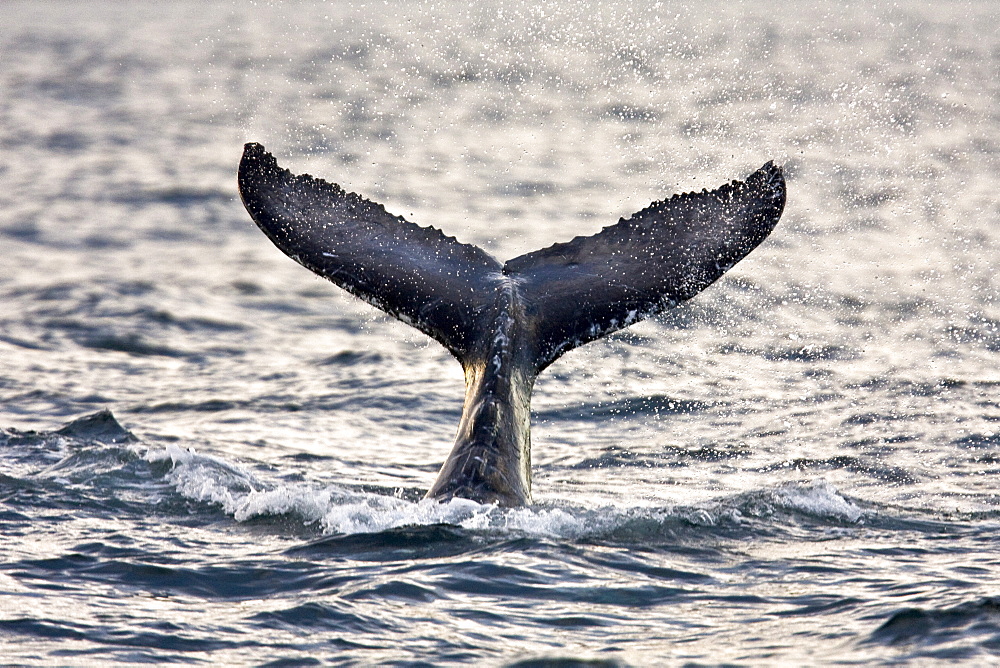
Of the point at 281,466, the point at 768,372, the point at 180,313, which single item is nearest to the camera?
the point at 281,466

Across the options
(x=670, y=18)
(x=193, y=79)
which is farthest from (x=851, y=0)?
(x=193, y=79)

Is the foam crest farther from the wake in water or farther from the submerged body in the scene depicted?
the submerged body

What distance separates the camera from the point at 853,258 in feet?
56.7

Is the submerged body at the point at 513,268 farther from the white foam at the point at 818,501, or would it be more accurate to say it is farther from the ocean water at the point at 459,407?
the white foam at the point at 818,501

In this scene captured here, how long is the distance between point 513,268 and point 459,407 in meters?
3.09

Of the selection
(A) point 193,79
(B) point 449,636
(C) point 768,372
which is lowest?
(B) point 449,636

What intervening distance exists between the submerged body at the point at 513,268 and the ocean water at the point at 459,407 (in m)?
1.02

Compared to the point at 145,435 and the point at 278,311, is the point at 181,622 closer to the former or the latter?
the point at 145,435

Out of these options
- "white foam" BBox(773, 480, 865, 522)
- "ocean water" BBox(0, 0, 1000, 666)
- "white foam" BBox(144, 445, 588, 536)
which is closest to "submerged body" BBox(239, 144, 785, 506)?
"white foam" BBox(144, 445, 588, 536)

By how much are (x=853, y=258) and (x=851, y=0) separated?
42285 mm

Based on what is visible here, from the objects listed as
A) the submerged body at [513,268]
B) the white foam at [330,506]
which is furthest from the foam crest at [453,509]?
the submerged body at [513,268]

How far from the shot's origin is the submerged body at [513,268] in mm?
8492

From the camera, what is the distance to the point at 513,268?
8984 mm

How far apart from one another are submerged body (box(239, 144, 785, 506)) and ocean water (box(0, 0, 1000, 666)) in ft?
3.33
